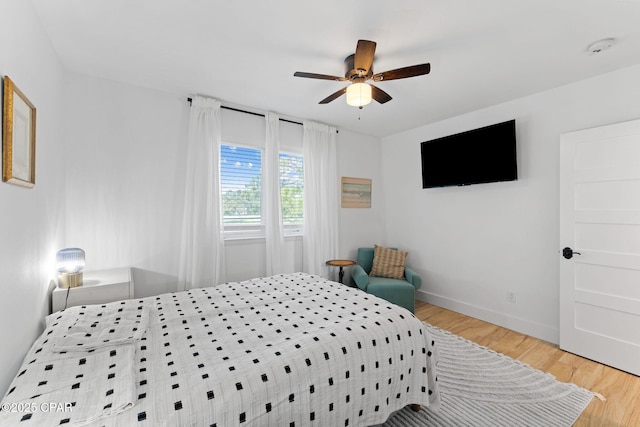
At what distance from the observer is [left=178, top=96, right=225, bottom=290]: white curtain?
9.36ft

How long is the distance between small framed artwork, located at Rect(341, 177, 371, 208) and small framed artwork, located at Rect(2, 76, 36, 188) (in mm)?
3263

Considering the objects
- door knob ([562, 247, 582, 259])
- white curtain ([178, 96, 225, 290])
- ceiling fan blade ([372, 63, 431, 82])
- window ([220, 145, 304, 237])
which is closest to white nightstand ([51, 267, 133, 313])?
white curtain ([178, 96, 225, 290])

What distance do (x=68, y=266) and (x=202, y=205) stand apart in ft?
3.94

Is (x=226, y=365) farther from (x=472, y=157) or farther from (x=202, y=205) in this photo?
(x=472, y=157)

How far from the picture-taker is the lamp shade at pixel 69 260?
6.52ft

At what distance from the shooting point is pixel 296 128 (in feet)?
12.1

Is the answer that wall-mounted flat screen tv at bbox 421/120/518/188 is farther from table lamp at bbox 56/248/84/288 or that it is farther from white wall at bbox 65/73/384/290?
table lamp at bbox 56/248/84/288

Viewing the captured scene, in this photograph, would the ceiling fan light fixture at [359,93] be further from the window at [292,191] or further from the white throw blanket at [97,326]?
the white throw blanket at [97,326]

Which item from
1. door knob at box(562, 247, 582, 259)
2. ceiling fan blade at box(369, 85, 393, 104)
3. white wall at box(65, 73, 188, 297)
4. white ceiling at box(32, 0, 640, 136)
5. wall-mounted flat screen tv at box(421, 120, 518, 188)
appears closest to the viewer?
white ceiling at box(32, 0, 640, 136)

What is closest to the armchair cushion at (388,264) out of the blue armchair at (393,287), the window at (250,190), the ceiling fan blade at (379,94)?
the blue armchair at (393,287)

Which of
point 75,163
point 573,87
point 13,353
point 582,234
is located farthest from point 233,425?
point 573,87

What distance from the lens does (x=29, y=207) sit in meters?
1.55

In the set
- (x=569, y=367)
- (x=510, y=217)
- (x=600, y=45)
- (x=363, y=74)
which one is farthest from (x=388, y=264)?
(x=600, y=45)

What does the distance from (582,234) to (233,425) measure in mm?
3241
